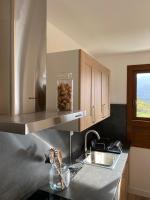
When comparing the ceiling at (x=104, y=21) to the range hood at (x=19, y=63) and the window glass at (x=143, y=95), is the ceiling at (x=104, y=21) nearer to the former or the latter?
the range hood at (x=19, y=63)

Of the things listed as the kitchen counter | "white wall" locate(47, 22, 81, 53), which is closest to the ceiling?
"white wall" locate(47, 22, 81, 53)

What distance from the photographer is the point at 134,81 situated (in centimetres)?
313

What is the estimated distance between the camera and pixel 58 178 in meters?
1.56

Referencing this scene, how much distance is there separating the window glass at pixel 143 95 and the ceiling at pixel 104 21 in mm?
588

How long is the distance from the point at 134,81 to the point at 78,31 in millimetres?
1513

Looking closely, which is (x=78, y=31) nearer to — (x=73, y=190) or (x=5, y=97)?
(x=5, y=97)

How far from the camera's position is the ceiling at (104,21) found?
4.90 feet

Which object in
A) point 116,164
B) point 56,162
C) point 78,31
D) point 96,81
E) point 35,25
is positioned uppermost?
point 78,31

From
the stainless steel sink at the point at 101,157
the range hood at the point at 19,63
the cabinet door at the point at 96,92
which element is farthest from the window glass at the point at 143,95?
the range hood at the point at 19,63

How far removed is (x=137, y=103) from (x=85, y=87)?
178 centimetres

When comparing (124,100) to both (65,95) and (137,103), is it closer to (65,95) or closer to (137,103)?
(137,103)

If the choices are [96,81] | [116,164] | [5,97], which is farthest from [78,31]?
[116,164]

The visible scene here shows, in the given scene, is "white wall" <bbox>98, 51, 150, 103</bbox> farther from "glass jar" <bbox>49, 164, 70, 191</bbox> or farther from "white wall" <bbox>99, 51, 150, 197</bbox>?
"glass jar" <bbox>49, 164, 70, 191</bbox>

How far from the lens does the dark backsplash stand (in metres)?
3.16
